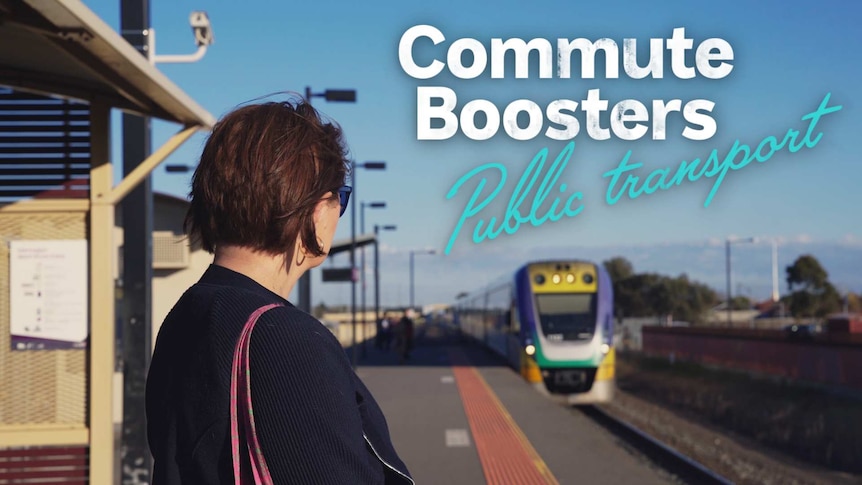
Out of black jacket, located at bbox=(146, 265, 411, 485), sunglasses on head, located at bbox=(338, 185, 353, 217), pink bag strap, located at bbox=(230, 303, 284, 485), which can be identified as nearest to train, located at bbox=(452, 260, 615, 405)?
sunglasses on head, located at bbox=(338, 185, 353, 217)

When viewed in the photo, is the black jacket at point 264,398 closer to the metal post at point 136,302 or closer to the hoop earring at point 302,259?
the hoop earring at point 302,259

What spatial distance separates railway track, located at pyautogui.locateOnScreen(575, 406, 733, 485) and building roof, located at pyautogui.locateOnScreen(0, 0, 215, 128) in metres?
7.50

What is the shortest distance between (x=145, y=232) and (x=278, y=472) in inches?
242

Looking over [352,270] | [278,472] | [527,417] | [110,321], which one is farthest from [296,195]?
[352,270]

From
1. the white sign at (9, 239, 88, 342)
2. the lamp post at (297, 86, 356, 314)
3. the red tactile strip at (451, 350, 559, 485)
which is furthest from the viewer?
the lamp post at (297, 86, 356, 314)

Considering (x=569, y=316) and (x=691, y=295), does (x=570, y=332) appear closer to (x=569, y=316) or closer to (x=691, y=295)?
(x=569, y=316)

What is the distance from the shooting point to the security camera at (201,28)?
8586 millimetres

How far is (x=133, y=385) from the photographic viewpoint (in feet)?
24.0

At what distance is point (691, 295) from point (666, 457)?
76.4 meters

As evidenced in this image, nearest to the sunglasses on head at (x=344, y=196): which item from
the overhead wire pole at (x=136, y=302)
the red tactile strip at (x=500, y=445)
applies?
the overhead wire pole at (x=136, y=302)

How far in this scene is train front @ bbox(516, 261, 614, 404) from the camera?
22547mm

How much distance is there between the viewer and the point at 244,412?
159 centimetres

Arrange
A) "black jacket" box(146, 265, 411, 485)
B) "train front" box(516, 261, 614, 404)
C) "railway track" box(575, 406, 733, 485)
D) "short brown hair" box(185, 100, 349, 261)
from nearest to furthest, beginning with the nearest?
1. "black jacket" box(146, 265, 411, 485)
2. "short brown hair" box(185, 100, 349, 261)
3. "railway track" box(575, 406, 733, 485)
4. "train front" box(516, 261, 614, 404)

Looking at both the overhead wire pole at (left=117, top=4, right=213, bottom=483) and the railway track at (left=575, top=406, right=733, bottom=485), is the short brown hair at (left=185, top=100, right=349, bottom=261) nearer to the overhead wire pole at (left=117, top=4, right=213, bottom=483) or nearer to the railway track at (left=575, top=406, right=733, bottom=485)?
the overhead wire pole at (left=117, top=4, right=213, bottom=483)
